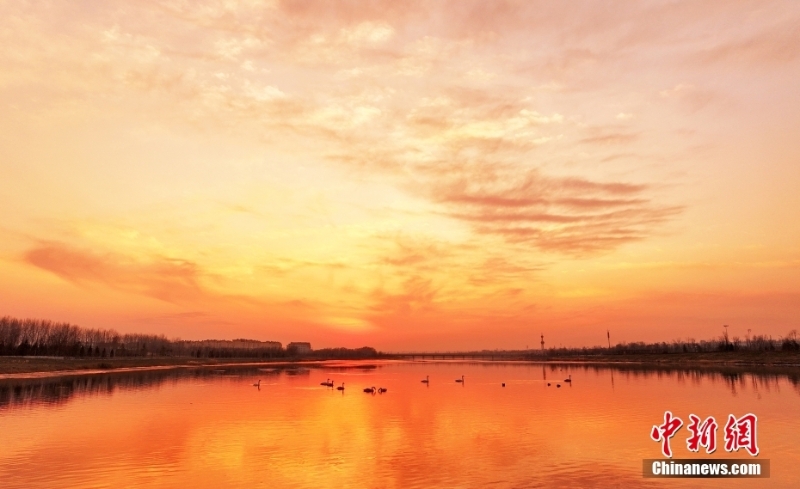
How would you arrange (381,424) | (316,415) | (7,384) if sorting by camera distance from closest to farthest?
1. (381,424)
2. (316,415)
3. (7,384)

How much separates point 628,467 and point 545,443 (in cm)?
697

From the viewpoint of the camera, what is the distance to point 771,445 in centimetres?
3212

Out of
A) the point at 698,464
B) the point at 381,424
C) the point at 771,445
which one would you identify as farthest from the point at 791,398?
the point at 381,424

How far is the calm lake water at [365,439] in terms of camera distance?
24984mm

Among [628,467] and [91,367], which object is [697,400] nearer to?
[628,467]

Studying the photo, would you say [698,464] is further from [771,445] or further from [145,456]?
[145,456]

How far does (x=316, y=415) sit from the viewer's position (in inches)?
1891

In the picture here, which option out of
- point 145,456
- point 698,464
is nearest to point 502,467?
point 698,464

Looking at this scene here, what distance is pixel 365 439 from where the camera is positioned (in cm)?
3578

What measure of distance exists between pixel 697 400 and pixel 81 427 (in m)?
59.9

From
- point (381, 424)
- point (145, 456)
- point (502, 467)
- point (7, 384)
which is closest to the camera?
point (502, 467)

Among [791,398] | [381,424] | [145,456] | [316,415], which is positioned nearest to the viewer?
[145,456]

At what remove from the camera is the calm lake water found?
984 inches

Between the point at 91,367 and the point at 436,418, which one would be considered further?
the point at 91,367
